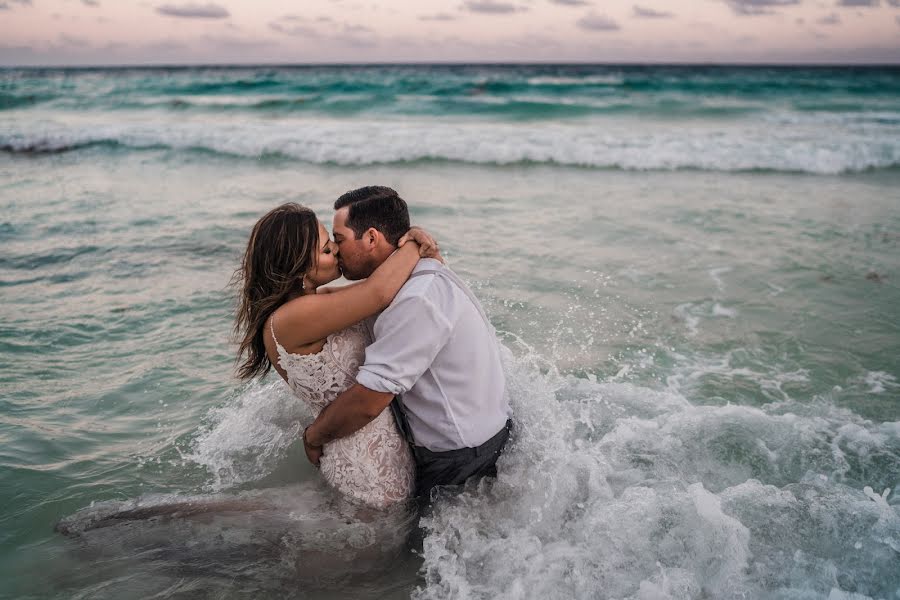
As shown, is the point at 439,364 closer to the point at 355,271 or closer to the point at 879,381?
the point at 355,271

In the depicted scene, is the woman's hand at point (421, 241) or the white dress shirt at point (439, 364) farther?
the woman's hand at point (421, 241)

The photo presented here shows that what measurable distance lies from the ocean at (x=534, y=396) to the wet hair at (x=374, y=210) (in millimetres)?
1404

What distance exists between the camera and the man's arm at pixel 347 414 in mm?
2914

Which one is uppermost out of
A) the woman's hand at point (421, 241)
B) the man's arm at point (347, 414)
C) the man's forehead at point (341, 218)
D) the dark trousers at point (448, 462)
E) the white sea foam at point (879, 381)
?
the man's forehead at point (341, 218)

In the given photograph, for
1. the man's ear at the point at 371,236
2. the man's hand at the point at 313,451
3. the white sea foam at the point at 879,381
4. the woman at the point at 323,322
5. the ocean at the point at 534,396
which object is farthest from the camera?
the white sea foam at the point at 879,381

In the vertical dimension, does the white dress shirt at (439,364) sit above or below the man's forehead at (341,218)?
below

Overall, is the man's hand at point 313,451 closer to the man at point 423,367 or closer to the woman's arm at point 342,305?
→ the man at point 423,367

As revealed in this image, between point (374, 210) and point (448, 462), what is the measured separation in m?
1.29

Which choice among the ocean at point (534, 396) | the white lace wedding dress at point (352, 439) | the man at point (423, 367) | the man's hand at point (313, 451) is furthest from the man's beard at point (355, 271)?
the ocean at point (534, 396)

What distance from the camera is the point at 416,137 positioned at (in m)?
17.8

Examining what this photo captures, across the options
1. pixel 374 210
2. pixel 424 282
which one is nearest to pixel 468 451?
pixel 424 282

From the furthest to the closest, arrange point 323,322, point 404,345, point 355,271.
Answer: point 355,271 → point 323,322 → point 404,345

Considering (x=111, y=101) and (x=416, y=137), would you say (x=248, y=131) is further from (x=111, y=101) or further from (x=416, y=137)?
(x=111, y=101)

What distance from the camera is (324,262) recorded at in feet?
10.3
